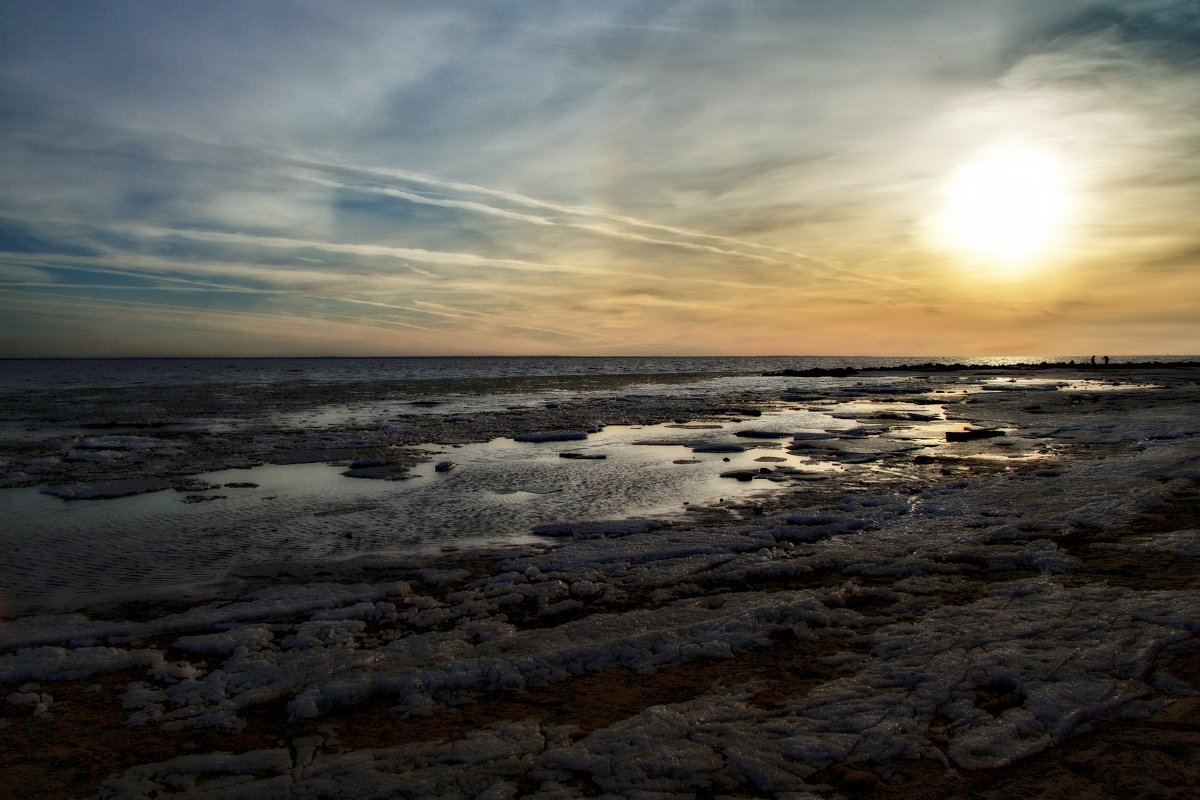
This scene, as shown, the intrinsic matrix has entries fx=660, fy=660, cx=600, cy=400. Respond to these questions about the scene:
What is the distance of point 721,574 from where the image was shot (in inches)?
360

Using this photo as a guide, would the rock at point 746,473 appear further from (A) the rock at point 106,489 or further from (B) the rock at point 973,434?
(A) the rock at point 106,489

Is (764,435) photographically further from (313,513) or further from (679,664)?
(679,664)

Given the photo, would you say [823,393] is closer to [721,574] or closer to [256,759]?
[721,574]

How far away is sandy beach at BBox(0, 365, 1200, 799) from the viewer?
→ 478 cm

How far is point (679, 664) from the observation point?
6.58m

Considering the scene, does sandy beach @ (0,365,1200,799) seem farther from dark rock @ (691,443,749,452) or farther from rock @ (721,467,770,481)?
dark rock @ (691,443,749,452)

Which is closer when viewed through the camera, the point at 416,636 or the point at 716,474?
the point at 416,636

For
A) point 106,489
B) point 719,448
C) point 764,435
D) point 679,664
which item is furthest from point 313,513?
point 764,435

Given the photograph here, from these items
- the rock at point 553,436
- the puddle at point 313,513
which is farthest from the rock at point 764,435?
the rock at point 553,436

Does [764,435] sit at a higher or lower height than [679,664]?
higher

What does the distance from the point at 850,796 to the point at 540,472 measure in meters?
13.7

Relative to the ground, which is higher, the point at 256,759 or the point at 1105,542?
the point at 1105,542

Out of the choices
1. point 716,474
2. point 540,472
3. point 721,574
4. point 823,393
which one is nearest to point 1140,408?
point 823,393

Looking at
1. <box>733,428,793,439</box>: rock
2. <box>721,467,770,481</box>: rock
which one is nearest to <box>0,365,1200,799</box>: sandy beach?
<box>721,467,770,481</box>: rock
